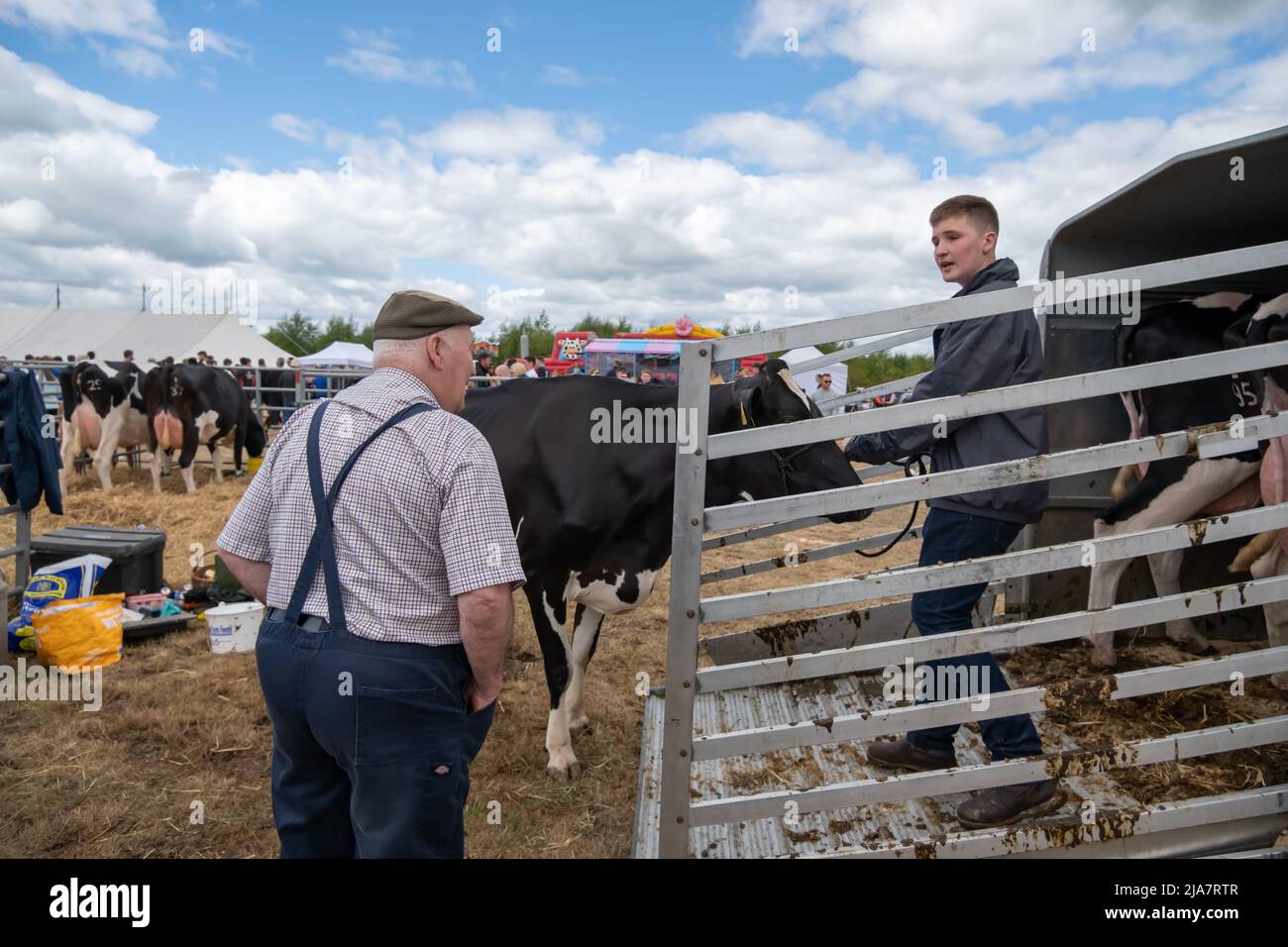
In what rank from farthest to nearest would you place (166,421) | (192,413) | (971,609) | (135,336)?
(135,336)
(192,413)
(166,421)
(971,609)

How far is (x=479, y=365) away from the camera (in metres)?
17.7

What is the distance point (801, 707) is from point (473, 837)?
5.76ft

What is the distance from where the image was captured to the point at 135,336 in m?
32.3

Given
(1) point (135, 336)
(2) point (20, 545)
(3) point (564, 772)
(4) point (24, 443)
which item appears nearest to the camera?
(3) point (564, 772)

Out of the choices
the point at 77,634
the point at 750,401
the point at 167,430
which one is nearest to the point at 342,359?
the point at 167,430

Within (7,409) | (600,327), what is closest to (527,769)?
(7,409)

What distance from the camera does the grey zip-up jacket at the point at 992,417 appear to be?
2.94 meters

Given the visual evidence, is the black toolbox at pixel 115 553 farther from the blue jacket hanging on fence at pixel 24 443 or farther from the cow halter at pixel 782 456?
the cow halter at pixel 782 456

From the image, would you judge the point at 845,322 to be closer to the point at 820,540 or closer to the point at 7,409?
the point at 7,409

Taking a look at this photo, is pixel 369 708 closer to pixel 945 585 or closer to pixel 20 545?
pixel 945 585

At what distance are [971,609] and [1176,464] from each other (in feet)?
7.24

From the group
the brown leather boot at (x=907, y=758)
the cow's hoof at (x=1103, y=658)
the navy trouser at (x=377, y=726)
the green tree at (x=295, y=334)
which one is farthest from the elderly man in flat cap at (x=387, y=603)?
the green tree at (x=295, y=334)

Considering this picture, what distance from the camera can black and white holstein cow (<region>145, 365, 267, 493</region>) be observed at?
12.2m

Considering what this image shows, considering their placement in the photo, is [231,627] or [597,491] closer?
[597,491]
